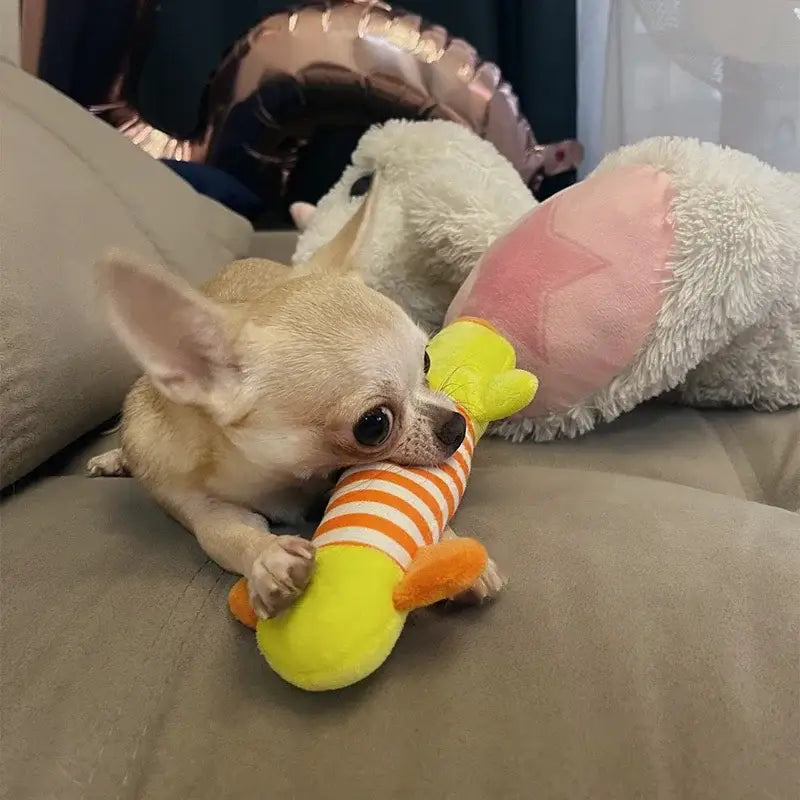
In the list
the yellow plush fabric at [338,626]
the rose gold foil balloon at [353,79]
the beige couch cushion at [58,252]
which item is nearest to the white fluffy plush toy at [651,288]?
the beige couch cushion at [58,252]

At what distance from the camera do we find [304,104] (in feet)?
7.20

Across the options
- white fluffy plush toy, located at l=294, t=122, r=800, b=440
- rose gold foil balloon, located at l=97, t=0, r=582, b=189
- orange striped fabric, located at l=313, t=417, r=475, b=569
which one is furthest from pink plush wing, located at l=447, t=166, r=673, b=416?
rose gold foil balloon, located at l=97, t=0, r=582, b=189

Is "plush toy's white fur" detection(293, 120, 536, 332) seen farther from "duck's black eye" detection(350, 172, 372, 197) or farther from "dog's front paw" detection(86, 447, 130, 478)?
"dog's front paw" detection(86, 447, 130, 478)

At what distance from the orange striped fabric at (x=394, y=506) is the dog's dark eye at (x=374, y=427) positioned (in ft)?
0.09

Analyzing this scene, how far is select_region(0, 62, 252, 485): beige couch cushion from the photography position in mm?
1026

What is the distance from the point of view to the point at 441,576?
65 centimetres

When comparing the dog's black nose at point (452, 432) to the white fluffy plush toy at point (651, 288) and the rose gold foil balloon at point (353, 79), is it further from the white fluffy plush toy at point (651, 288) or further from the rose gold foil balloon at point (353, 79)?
the rose gold foil balloon at point (353, 79)

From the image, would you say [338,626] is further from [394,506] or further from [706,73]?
[706,73]

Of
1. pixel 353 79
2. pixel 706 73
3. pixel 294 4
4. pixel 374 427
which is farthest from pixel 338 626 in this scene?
pixel 294 4

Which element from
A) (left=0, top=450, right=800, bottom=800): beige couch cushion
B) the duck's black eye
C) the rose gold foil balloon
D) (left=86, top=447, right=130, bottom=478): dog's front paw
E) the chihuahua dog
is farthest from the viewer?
the rose gold foil balloon

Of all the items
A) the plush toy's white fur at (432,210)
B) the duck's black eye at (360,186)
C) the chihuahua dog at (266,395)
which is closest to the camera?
the chihuahua dog at (266,395)

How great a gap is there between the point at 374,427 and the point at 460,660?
266mm

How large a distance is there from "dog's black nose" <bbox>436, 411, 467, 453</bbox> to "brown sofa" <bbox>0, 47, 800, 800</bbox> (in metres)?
0.08

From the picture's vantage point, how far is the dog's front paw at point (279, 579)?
2.21 ft
